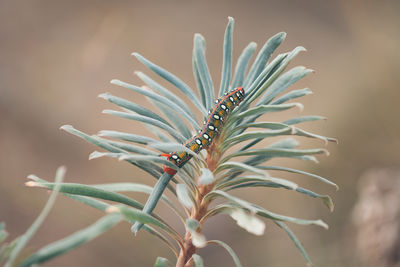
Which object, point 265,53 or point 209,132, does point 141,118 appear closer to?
point 209,132

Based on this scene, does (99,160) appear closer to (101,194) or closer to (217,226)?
(217,226)

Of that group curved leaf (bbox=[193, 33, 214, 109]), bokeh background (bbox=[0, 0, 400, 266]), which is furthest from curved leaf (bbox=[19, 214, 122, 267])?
bokeh background (bbox=[0, 0, 400, 266])

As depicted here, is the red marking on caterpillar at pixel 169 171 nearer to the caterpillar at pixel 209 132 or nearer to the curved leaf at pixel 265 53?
the caterpillar at pixel 209 132

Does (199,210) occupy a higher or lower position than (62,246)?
lower

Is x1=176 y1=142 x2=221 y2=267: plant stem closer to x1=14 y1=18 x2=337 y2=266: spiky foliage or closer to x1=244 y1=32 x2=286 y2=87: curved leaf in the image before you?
x1=14 y1=18 x2=337 y2=266: spiky foliage

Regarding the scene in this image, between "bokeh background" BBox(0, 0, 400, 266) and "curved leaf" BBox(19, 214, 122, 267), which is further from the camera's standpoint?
"bokeh background" BBox(0, 0, 400, 266)

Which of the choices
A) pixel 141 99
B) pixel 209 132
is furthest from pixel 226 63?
pixel 141 99

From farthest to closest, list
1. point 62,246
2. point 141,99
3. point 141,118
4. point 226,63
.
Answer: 1. point 141,99
2. point 226,63
3. point 141,118
4. point 62,246

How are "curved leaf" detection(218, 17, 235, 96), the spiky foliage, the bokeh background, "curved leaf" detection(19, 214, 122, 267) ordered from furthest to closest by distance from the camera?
the bokeh background → "curved leaf" detection(218, 17, 235, 96) → the spiky foliage → "curved leaf" detection(19, 214, 122, 267)

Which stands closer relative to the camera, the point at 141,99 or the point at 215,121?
the point at 215,121
